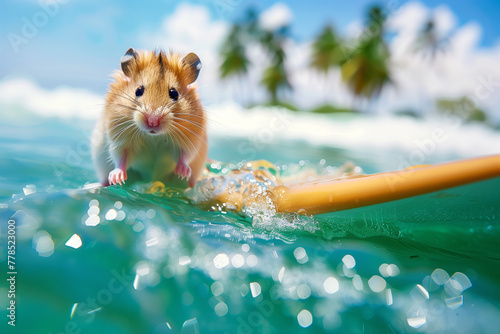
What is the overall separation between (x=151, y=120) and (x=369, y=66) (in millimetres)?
12958

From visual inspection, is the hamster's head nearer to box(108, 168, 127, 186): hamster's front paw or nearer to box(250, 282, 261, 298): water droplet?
box(108, 168, 127, 186): hamster's front paw

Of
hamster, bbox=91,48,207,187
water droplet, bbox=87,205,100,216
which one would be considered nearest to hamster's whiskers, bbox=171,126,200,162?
hamster, bbox=91,48,207,187

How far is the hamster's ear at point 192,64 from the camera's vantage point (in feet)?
4.40

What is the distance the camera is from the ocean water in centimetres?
91

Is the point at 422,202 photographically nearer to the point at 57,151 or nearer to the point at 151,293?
the point at 151,293

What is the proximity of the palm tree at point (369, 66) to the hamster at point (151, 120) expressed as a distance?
1180cm

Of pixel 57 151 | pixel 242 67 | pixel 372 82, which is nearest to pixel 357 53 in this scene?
pixel 372 82

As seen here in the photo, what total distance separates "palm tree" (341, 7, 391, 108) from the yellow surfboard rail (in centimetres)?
1172

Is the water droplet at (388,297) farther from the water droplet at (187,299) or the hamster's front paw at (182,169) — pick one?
the hamster's front paw at (182,169)

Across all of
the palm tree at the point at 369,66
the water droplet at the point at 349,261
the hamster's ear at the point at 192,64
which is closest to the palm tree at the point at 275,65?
the palm tree at the point at 369,66

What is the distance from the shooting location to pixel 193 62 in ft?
4.43

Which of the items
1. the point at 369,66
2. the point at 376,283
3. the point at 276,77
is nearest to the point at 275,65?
the point at 276,77

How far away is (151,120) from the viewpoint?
121 cm

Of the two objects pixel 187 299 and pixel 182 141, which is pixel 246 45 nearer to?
pixel 182 141
